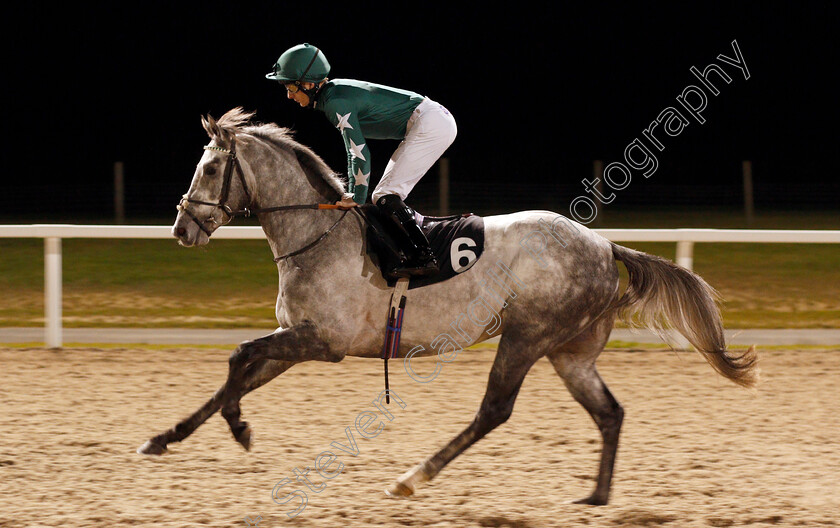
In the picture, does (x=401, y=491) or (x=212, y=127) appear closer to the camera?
(x=401, y=491)

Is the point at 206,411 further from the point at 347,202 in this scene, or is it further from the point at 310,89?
the point at 310,89

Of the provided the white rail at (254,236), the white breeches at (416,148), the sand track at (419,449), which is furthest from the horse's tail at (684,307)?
the white rail at (254,236)

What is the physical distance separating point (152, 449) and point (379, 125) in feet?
6.51

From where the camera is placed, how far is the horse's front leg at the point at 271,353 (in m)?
4.44

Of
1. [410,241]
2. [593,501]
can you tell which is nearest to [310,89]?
[410,241]

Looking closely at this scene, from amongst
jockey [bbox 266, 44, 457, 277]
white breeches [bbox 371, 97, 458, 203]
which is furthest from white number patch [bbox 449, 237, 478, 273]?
white breeches [bbox 371, 97, 458, 203]

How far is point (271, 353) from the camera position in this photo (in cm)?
444

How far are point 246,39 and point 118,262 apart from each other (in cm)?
1324

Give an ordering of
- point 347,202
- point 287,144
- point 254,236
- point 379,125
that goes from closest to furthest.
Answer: point 347,202 → point 379,125 → point 287,144 → point 254,236

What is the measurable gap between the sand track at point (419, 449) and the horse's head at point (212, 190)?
3.82ft

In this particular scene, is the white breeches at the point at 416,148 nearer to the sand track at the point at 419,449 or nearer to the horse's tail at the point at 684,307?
the horse's tail at the point at 684,307

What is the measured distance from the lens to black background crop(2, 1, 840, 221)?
2319 cm

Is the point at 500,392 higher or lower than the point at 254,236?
lower

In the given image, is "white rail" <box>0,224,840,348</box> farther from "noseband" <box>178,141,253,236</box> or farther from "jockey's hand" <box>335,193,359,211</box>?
"jockey's hand" <box>335,193,359,211</box>
